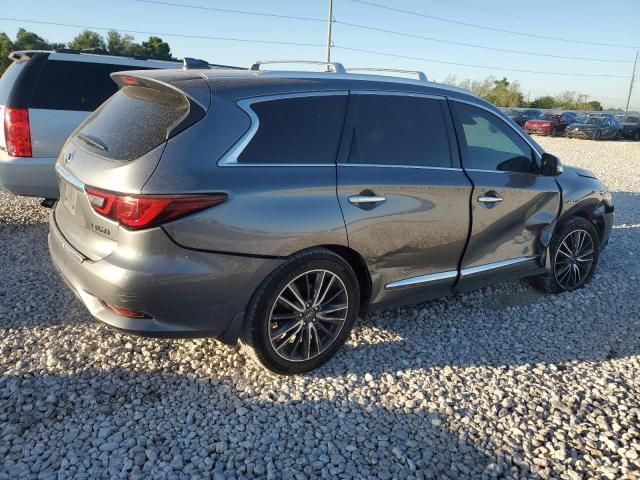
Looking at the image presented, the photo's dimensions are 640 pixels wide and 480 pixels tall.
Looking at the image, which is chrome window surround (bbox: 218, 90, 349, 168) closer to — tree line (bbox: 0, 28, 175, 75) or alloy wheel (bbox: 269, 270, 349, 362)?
alloy wheel (bbox: 269, 270, 349, 362)

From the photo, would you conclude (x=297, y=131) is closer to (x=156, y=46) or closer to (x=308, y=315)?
(x=308, y=315)

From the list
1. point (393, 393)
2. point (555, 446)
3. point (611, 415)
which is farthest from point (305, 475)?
point (611, 415)

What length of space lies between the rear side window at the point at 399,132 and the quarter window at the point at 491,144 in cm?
24

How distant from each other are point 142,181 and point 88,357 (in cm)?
139

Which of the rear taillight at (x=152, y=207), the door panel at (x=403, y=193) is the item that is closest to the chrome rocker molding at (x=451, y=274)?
the door panel at (x=403, y=193)

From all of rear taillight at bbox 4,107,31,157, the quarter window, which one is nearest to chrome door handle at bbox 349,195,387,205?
the quarter window

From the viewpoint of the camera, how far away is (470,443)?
8.58 feet

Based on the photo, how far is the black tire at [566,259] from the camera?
174 inches

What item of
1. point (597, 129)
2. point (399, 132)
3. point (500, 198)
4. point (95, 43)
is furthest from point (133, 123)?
point (95, 43)

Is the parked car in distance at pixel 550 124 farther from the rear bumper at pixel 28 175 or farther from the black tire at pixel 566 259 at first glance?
the rear bumper at pixel 28 175

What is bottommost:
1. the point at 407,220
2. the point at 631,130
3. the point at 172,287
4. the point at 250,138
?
the point at 172,287

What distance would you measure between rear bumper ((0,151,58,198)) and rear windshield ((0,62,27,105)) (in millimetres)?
571

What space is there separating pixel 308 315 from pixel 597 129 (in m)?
29.5

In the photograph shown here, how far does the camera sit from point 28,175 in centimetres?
483
